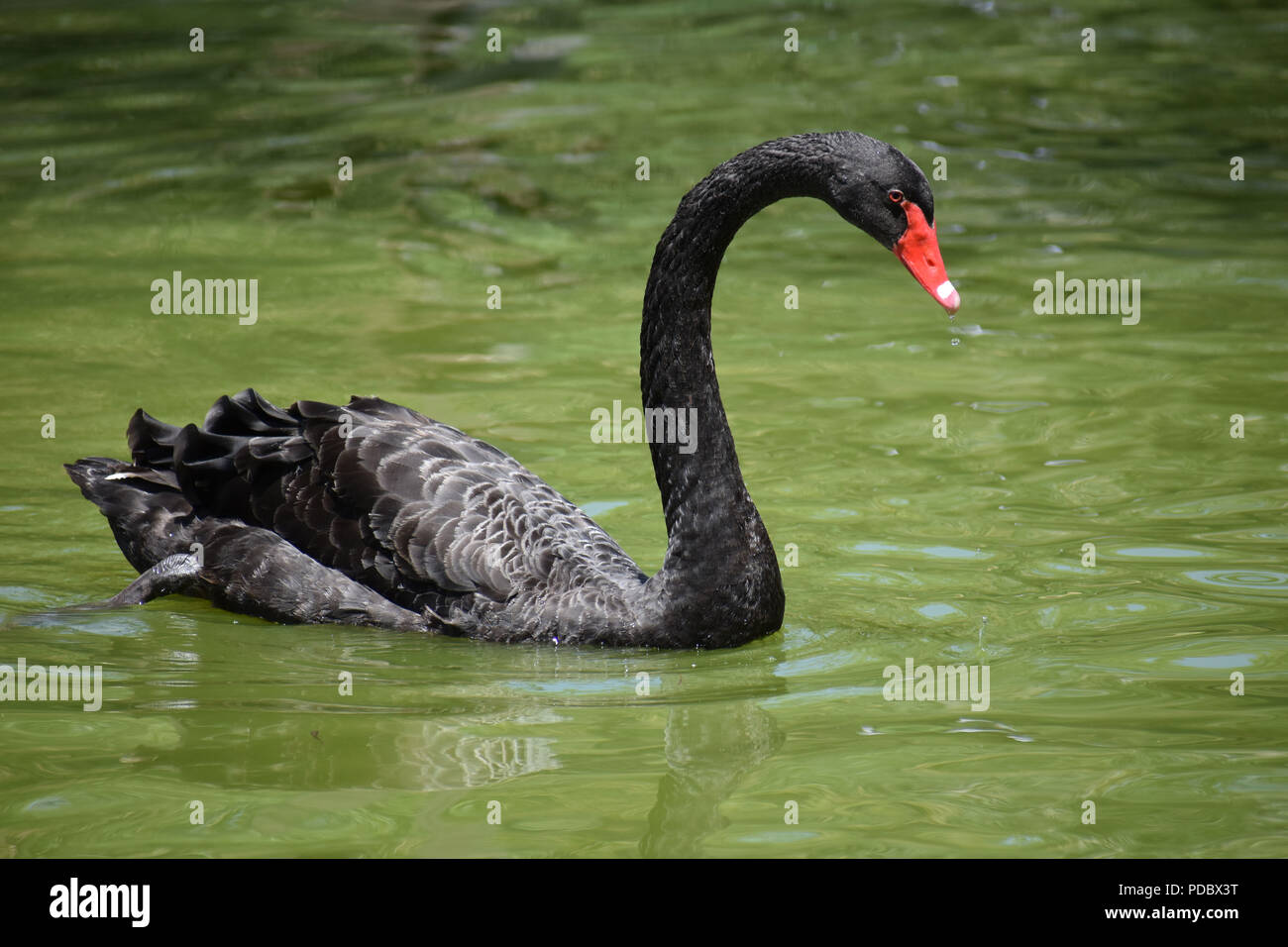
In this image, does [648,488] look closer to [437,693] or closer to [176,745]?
[437,693]

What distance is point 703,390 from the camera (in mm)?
6379

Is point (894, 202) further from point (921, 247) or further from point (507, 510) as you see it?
point (507, 510)

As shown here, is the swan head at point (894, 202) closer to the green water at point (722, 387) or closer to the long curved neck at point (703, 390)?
the long curved neck at point (703, 390)

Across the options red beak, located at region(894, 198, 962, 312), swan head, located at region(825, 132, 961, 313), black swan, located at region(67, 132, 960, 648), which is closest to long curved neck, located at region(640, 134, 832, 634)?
black swan, located at region(67, 132, 960, 648)

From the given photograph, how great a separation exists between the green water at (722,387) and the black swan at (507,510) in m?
0.15

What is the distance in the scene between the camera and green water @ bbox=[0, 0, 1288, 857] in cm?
505

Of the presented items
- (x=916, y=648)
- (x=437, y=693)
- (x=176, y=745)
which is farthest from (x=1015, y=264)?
(x=176, y=745)

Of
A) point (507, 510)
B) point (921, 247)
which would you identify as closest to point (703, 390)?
point (507, 510)

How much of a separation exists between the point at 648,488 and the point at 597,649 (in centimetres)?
207

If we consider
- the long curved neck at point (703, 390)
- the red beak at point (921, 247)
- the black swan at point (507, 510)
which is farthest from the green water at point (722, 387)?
the red beak at point (921, 247)

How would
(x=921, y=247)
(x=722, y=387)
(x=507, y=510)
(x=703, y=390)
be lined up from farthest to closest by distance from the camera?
1. (x=722, y=387)
2. (x=507, y=510)
3. (x=703, y=390)
4. (x=921, y=247)

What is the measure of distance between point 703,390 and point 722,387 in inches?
123

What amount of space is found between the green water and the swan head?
1.36 metres

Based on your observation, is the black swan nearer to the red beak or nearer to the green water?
the red beak
